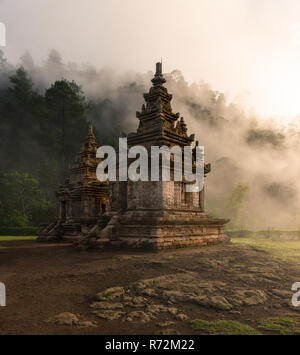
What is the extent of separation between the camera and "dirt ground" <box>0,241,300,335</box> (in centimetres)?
414

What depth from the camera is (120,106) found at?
6969cm

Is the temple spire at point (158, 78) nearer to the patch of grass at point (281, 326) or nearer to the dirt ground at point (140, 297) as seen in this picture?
the dirt ground at point (140, 297)

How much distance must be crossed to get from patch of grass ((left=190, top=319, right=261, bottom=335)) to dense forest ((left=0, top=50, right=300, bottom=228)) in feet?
108

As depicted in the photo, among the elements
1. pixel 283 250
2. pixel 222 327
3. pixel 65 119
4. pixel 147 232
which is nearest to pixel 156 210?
pixel 147 232

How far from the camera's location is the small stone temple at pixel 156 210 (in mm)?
12898

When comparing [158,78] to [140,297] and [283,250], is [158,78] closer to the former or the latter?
[283,250]

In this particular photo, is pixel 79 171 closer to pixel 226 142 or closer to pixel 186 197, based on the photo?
pixel 186 197

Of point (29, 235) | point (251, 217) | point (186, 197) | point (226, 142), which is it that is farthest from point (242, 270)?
point (226, 142)

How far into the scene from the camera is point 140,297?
17.4ft

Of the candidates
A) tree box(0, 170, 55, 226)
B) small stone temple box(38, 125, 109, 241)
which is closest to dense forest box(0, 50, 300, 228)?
tree box(0, 170, 55, 226)

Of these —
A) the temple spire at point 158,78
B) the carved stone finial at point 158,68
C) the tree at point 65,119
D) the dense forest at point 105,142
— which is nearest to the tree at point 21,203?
the dense forest at point 105,142

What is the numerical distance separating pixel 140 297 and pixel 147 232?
7379 millimetres

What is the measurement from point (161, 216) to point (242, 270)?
5.43 metres

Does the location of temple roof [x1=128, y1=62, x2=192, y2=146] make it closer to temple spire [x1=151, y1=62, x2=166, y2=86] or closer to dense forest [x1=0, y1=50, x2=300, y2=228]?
temple spire [x1=151, y1=62, x2=166, y2=86]
